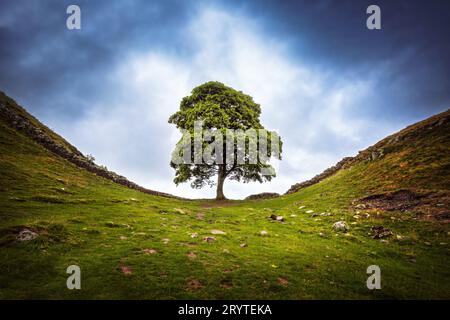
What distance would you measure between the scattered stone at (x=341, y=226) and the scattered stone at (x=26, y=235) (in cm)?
1836

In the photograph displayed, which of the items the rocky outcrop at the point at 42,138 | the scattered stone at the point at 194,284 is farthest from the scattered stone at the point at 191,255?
the rocky outcrop at the point at 42,138

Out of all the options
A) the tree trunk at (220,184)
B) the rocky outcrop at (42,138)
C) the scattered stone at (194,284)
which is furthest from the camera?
the tree trunk at (220,184)

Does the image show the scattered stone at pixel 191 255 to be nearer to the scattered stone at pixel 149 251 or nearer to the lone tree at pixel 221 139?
the scattered stone at pixel 149 251

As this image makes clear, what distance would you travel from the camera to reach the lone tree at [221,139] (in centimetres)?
3488

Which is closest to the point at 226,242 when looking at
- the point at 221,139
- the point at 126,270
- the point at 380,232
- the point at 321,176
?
the point at 126,270

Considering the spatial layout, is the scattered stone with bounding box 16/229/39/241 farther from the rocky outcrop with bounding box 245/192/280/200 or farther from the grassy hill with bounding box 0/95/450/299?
the rocky outcrop with bounding box 245/192/280/200

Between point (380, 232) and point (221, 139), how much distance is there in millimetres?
21469

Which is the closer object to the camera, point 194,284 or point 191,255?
point 194,284

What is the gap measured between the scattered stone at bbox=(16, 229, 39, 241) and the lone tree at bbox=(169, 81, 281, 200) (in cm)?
2338

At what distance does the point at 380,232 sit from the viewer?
56.0 feet

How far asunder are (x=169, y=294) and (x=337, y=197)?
75.5 ft

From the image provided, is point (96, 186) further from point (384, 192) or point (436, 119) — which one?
point (436, 119)

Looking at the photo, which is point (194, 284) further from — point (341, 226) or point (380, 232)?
point (380, 232)

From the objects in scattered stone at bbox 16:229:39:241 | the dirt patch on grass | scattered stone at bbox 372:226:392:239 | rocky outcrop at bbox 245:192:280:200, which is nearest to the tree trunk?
rocky outcrop at bbox 245:192:280:200
